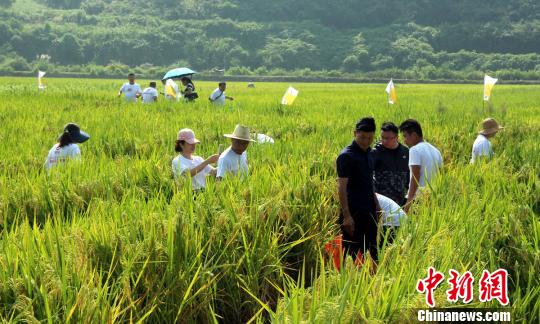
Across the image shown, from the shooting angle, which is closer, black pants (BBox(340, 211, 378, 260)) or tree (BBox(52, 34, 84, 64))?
black pants (BBox(340, 211, 378, 260))

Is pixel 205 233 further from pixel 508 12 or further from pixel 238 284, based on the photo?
pixel 508 12

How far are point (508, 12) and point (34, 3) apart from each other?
107 metres

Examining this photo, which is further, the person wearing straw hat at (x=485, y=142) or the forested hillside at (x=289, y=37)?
the forested hillside at (x=289, y=37)

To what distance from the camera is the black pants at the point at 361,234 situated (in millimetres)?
4147

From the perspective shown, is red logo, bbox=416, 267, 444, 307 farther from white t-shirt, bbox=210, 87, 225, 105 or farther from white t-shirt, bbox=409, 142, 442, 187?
white t-shirt, bbox=210, 87, 225, 105

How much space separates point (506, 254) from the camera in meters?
2.95

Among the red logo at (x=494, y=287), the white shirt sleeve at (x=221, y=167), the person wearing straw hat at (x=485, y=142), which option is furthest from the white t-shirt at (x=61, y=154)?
the red logo at (x=494, y=287)

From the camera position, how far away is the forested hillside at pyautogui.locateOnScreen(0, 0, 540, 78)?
297 ft

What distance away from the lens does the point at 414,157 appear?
5.16 m

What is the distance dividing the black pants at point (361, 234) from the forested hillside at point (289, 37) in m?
70.3

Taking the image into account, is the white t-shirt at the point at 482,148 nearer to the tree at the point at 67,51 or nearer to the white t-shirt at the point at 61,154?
the white t-shirt at the point at 61,154

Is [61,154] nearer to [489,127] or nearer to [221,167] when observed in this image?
[221,167]

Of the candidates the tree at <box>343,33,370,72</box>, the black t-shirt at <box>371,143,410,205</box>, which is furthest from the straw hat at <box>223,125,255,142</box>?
the tree at <box>343,33,370,72</box>

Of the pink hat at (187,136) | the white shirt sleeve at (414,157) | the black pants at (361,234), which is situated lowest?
the black pants at (361,234)
